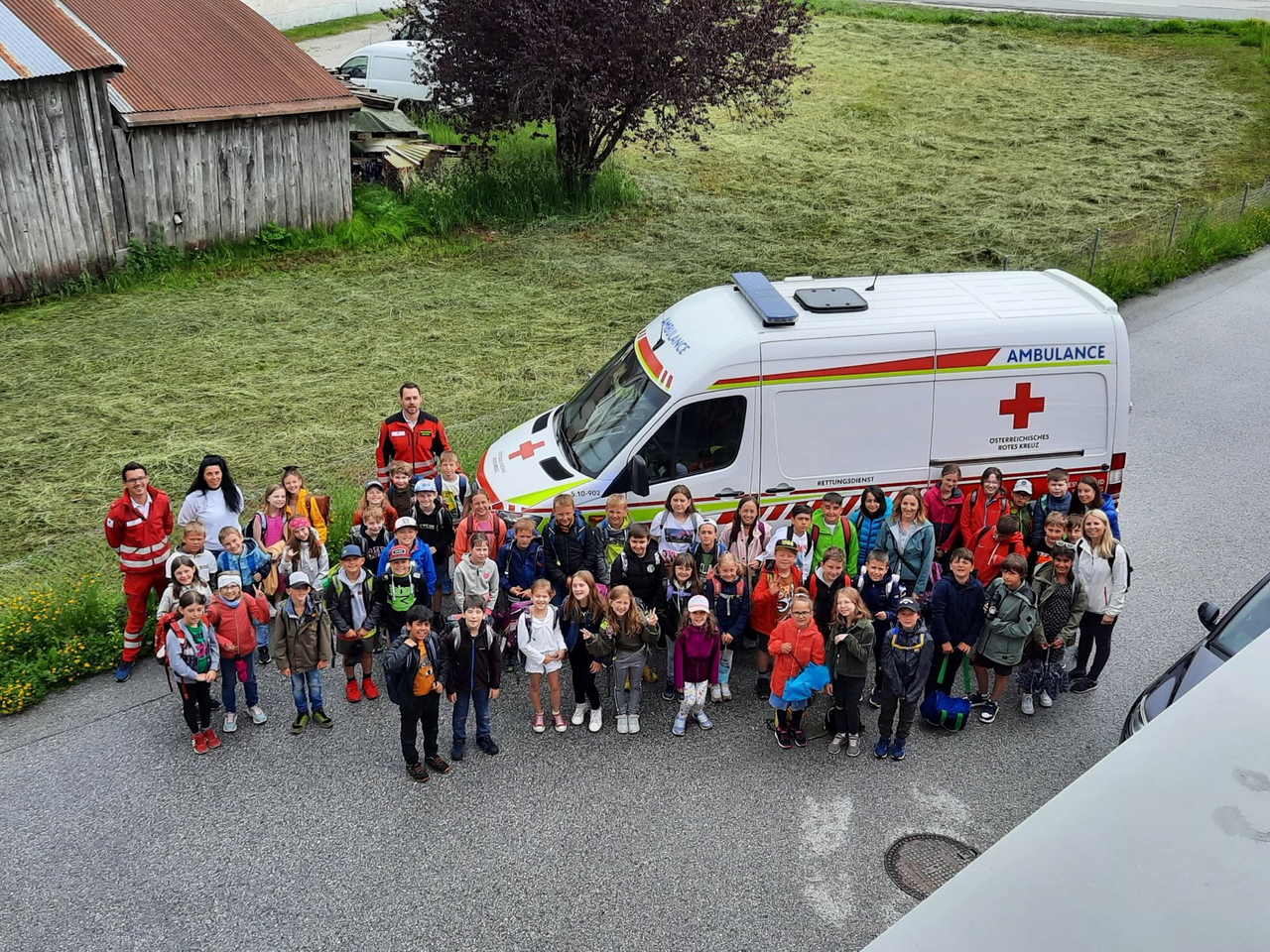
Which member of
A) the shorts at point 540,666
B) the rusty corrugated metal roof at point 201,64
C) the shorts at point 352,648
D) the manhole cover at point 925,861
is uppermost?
the rusty corrugated metal roof at point 201,64

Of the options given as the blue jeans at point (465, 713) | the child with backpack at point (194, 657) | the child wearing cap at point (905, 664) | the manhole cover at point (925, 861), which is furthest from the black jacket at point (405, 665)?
the manhole cover at point (925, 861)

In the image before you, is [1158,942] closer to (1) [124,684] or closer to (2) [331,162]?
(1) [124,684]

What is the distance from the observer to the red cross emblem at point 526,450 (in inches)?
415

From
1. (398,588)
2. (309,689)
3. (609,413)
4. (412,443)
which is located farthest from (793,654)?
(412,443)

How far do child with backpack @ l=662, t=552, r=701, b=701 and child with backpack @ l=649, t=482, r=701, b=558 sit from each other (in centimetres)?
28

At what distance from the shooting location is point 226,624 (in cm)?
853

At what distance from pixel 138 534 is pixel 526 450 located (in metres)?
3.44

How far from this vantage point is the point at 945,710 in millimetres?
8836

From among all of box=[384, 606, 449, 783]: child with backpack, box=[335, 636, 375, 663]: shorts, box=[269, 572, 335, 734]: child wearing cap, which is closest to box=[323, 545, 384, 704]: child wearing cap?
box=[335, 636, 375, 663]: shorts

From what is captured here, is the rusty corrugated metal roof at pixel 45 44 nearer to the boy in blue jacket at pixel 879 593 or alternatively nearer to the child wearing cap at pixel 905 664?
the boy in blue jacket at pixel 879 593

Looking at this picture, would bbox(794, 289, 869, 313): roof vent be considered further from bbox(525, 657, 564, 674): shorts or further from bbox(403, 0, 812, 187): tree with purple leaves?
bbox(403, 0, 812, 187): tree with purple leaves

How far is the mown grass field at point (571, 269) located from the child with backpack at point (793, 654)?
17.2 feet

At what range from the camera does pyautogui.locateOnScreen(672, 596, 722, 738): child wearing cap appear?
8641mm

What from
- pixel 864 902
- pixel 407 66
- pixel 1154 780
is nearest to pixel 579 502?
pixel 864 902
